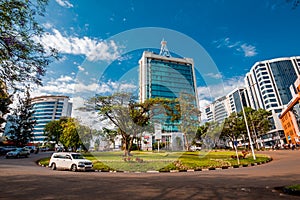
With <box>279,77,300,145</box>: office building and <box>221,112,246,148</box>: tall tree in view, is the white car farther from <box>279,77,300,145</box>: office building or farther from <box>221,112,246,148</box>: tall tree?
<box>279,77,300,145</box>: office building

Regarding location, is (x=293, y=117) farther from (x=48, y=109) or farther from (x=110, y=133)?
(x=48, y=109)

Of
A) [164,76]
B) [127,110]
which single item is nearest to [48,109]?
[164,76]

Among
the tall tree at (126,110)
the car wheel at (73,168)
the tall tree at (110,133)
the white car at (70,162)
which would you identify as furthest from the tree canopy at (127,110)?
the car wheel at (73,168)

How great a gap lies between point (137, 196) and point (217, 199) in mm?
2320

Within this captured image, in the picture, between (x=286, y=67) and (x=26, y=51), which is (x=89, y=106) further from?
(x=286, y=67)

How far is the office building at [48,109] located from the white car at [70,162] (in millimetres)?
109289

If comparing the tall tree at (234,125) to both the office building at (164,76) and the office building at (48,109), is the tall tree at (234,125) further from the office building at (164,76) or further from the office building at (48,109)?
the office building at (48,109)

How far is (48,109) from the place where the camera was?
118m

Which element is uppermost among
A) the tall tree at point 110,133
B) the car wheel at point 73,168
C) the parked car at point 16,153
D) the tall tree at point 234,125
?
the tall tree at point 234,125

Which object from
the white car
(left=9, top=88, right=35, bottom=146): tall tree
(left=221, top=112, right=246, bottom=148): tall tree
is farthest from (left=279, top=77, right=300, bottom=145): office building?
(left=9, top=88, right=35, bottom=146): tall tree

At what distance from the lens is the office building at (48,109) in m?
114

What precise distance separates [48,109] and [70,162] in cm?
11970

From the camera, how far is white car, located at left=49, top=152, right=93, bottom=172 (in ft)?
46.0

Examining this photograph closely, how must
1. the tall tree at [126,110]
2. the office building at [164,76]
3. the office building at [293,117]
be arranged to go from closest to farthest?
1. the tall tree at [126,110]
2. the office building at [293,117]
3. the office building at [164,76]
